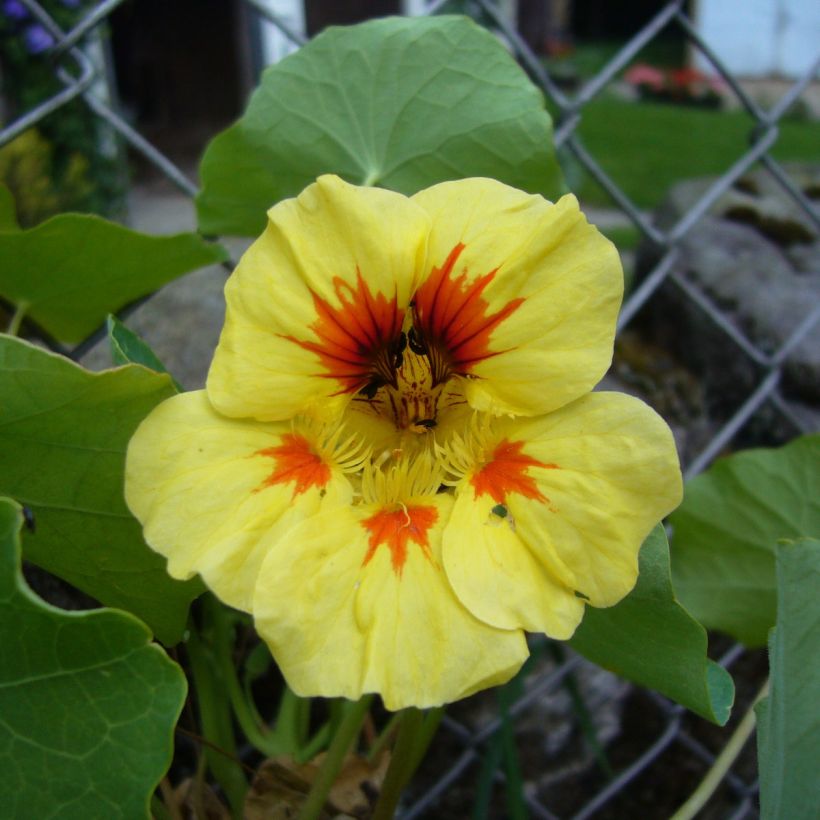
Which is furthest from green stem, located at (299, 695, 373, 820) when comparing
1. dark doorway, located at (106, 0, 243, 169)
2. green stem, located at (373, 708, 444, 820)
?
dark doorway, located at (106, 0, 243, 169)

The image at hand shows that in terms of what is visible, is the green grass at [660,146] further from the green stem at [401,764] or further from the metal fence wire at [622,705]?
the green stem at [401,764]

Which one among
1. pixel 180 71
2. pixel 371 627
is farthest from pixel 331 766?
pixel 180 71

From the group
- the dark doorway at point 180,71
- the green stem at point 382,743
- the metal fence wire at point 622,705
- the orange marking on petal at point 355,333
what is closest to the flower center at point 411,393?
the orange marking on petal at point 355,333

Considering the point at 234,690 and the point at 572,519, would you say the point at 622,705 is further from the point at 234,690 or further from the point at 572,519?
the point at 572,519

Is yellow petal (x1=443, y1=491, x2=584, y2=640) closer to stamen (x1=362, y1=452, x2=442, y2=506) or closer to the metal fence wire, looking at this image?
stamen (x1=362, y1=452, x2=442, y2=506)

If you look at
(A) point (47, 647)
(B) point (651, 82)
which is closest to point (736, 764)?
(A) point (47, 647)

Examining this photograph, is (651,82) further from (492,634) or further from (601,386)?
(492,634)
